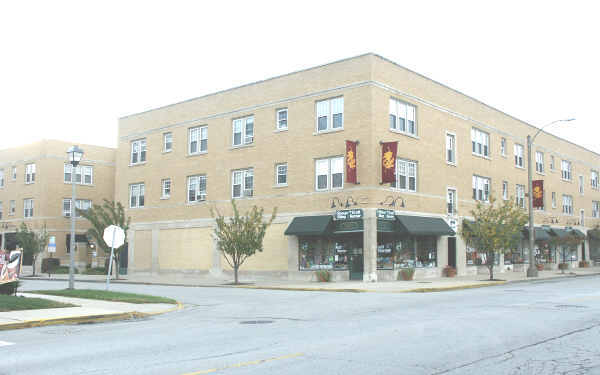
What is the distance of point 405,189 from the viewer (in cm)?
3294

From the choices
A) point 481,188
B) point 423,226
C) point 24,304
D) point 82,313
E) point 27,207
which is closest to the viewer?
point 82,313

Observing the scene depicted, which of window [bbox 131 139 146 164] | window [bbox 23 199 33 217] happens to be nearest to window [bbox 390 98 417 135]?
window [bbox 131 139 146 164]

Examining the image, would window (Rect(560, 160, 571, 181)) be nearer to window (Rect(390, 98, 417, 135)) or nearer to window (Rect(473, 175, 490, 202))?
window (Rect(473, 175, 490, 202))

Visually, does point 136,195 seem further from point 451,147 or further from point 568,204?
point 568,204

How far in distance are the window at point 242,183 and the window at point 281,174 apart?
6.98ft

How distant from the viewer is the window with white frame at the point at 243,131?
36.8 metres

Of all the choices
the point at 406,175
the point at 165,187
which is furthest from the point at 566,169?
the point at 165,187

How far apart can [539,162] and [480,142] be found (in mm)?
11376

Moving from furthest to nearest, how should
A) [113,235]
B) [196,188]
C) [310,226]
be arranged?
[196,188], [310,226], [113,235]

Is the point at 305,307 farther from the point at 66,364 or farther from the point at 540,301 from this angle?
the point at 66,364

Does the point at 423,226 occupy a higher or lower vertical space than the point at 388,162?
lower

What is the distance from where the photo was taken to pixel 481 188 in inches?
1608

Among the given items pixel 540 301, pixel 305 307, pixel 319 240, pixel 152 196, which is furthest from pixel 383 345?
pixel 152 196

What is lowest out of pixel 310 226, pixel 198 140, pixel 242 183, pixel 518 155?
pixel 310 226
